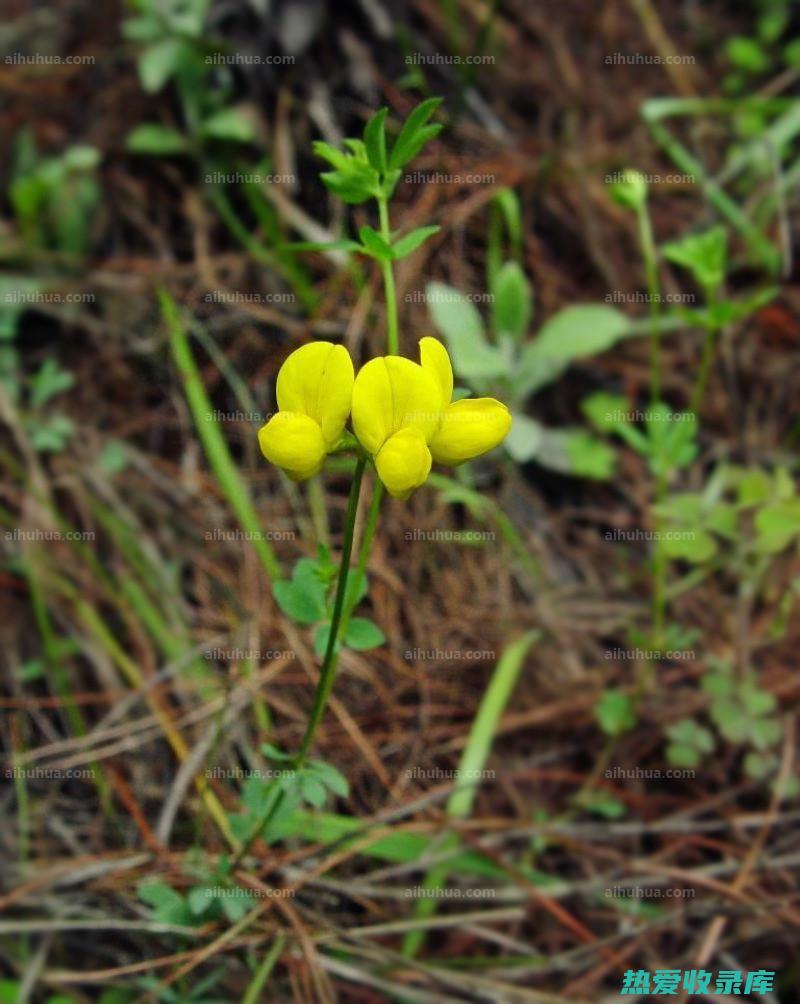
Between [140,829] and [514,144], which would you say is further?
[514,144]

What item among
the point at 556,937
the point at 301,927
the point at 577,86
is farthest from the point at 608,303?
the point at 301,927

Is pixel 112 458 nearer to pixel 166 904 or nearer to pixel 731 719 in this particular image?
pixel 166 904

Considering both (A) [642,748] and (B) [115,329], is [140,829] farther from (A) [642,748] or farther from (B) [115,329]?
(B) [115,329]
